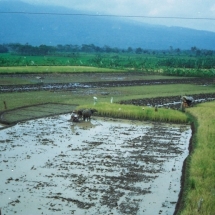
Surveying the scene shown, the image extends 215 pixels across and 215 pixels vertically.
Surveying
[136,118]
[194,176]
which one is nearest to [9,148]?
[194,176]

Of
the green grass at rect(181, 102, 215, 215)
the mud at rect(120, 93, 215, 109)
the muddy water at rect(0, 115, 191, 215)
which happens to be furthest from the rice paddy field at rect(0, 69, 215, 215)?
the mud at rect(120, 93, 215, 109)

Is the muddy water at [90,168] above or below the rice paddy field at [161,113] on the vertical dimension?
below

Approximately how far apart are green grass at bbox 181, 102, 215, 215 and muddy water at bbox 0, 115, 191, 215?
0.33 meters

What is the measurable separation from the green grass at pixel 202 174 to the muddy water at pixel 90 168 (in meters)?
0.33

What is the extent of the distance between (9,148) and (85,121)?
4.25 meters

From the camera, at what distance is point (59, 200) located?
6.11m

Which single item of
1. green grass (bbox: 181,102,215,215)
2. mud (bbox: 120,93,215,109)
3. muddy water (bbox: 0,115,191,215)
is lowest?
muddy water (bbox: 0,115,191,215)

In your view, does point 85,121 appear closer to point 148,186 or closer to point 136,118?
point 136,118

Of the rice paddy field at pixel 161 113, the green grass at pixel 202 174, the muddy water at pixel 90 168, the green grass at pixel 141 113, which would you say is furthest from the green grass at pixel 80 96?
the green grass at pixel 202 174

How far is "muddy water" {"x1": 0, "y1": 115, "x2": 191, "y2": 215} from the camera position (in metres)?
6.04

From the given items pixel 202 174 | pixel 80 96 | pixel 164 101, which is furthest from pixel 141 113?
pixel 202 174

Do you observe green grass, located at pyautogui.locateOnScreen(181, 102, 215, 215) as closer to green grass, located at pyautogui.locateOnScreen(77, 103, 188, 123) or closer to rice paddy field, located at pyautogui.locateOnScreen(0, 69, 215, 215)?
rice paddy field, located at pyautogui.locateOnScreen(0, 69, 215, 215)

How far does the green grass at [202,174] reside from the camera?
565 cm

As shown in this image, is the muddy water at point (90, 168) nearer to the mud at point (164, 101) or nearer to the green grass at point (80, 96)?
the green grass at point (80, 96)
